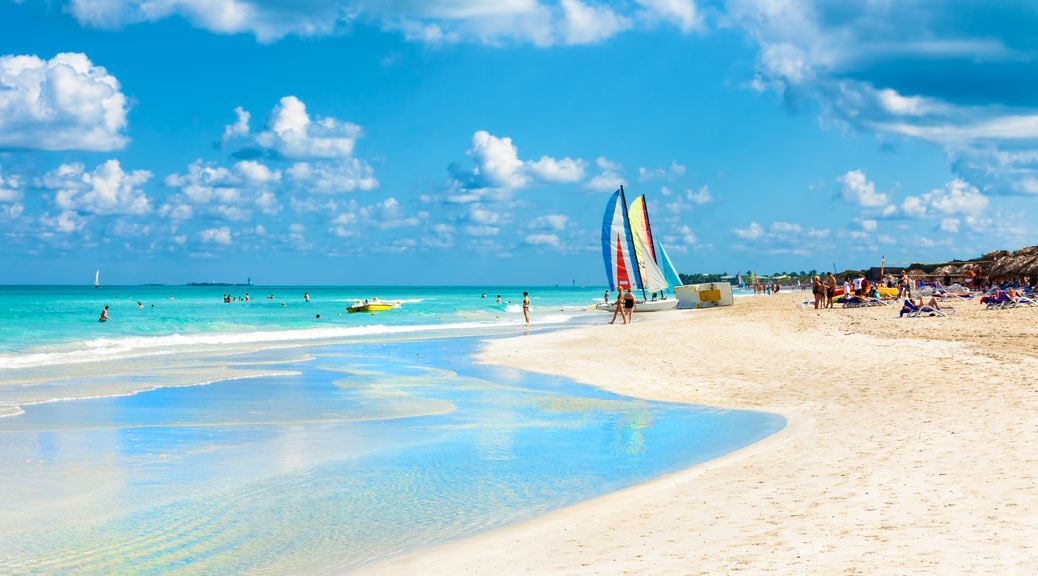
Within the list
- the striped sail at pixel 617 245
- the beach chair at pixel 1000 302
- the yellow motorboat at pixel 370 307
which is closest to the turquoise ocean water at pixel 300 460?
the beach chair at pixel 1000 302

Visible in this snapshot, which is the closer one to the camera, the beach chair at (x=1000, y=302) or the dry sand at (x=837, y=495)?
the dry sand at (x=837, y=495)

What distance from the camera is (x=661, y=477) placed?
8992mm

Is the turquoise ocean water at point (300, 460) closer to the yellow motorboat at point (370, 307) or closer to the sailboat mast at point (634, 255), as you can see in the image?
the sailboat mast at point (634, 255)

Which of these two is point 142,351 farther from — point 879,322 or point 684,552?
point 684,552

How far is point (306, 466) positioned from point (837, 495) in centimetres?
593

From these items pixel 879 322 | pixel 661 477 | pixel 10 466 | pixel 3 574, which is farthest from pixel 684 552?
pixel 879 322

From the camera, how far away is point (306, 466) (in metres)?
9.98

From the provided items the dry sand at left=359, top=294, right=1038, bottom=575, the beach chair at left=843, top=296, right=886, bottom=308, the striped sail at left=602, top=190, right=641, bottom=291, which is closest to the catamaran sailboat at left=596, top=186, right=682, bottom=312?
the striped sail at left=602, top=190, right=641, bottom=291

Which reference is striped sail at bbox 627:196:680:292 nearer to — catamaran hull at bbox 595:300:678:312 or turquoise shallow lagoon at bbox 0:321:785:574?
catamaran hull at bbox 595:300:678:312

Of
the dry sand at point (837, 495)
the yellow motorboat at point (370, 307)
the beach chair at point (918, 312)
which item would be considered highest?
the beach chair at point (918, 312)

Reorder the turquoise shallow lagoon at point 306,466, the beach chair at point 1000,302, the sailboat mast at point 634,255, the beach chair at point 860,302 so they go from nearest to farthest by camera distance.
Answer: the turquoise shallow lagoon at point 306,466 < the beach chair at point 1000,302 < the beach chair at point 860,302 < the sailboat mast at point 634,255

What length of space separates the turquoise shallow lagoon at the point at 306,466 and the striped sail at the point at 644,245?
123 feet

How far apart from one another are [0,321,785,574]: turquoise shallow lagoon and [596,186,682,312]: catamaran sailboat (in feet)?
120

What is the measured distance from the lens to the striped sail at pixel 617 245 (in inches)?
2098
